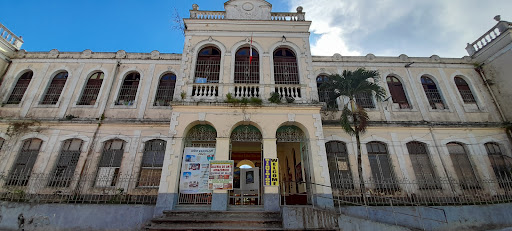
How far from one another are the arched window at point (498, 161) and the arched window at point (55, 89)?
2242 cm

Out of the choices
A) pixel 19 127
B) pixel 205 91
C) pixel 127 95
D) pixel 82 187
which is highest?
pixel 127 95

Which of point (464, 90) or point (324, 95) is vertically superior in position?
point (464, 90)

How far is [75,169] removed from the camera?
9828mm

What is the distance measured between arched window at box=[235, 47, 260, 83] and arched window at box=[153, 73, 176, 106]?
4191 millimetres

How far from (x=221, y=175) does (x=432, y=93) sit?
12568 mm

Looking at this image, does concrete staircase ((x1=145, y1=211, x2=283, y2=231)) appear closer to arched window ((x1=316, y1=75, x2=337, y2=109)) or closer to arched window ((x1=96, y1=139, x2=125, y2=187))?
arched window ((x1=96, y1=139, x2=125, y2=187))

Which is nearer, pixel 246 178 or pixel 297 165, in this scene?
pixel 246 178

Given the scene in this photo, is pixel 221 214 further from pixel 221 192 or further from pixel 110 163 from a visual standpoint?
pixel 110 163

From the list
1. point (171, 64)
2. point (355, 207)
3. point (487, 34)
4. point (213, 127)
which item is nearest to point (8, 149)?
point (171, 64)

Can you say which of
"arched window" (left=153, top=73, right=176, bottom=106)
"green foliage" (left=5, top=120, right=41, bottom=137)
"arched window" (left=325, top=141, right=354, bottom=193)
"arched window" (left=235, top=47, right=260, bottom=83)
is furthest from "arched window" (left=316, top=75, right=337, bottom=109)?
"green foliage" (left=5, top=120, right=41, bottom=137)

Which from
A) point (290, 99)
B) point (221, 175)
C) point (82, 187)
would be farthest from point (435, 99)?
point (82, 187)

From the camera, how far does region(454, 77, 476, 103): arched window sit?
1205 cm

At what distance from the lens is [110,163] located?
1005cm

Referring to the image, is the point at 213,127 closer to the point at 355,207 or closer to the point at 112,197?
the point at 112,197
